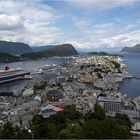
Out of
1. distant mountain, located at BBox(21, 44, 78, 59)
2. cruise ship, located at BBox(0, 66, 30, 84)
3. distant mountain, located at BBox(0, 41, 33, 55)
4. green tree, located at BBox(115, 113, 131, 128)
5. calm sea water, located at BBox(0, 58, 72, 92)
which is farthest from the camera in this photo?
distant mountain, located at BBox(0, 41, 33, 55)

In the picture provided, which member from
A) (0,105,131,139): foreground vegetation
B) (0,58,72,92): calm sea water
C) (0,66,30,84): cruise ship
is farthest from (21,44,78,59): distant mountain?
(0,105,131,139): foreground vegetation

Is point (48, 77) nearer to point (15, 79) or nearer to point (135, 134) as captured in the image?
point (15, 79)

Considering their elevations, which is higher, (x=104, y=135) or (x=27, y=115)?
(x=104, y=135)

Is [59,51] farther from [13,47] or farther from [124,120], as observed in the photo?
[124,120]

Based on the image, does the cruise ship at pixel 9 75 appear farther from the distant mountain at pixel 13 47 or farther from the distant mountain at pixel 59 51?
the distant mountain at pixel 13 47

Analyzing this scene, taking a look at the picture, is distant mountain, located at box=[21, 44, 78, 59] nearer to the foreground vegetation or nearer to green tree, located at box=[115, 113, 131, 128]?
green tree, located at box=[115, 113, 131, 128]

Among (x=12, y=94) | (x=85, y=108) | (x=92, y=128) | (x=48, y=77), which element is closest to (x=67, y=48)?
(x=48, y=77)

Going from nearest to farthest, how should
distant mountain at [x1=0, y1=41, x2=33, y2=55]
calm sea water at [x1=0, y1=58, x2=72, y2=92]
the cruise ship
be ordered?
calm sea water at [x1=0, y1=58, x2=72, y2=92]
the cruise ship
distant mountain at [x1=0, y1=41, x2=33, y2=55]

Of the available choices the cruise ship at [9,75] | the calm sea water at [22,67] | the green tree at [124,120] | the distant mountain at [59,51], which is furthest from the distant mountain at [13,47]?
the green tree at [124,120]
